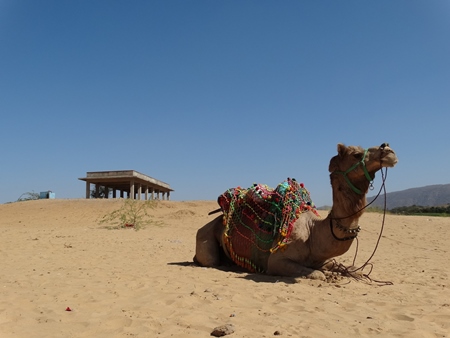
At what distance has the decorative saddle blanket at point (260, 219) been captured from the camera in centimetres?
593

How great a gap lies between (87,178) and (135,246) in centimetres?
2218

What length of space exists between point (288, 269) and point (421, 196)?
445 feet

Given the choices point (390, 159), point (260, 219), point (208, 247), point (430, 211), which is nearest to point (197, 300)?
point (260, 219)

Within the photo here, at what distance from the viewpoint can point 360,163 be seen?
4988mm

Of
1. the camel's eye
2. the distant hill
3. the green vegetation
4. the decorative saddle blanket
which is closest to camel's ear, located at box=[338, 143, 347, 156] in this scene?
the camel's eye

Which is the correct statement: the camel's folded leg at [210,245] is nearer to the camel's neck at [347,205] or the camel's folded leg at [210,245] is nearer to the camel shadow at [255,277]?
the camel shadow at [255,277]

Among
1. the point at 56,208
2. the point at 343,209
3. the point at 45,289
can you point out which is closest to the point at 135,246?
the point at 45,289

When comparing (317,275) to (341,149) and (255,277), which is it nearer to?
(255,277)

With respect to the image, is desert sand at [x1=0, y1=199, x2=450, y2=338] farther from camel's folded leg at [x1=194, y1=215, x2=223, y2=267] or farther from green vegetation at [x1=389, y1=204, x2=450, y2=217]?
green vegetation at [x1=389, y1=204, x2=450, y2=217]

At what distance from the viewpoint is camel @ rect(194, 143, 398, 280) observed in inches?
196

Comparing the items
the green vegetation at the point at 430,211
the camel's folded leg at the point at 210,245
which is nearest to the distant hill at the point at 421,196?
the green vegetation at the point at 430,211

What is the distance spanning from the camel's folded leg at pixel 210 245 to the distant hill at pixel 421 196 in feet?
367

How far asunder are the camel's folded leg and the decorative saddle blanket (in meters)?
0.30

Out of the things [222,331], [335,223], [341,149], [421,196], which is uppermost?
[421,196]
